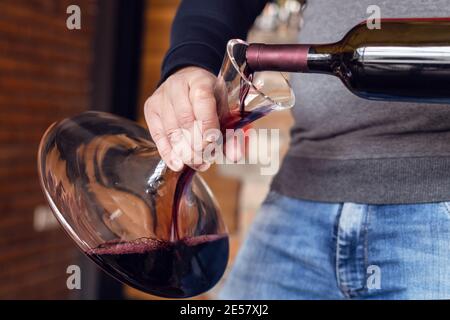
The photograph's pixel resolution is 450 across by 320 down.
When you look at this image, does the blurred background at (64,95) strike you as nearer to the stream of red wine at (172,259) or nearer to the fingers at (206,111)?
the stream of red wine at (172,259)

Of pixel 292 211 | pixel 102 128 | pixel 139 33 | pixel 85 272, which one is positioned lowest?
pixel 85 272

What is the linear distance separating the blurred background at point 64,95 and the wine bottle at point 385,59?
1.50m

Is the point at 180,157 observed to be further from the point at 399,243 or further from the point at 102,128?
the point at 399,243

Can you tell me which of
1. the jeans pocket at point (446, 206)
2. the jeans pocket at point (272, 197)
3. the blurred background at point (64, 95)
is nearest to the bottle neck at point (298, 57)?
the jeans pocket at point (446, 206)

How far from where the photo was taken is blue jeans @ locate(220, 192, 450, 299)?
652 millimetres

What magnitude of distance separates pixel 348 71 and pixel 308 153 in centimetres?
32

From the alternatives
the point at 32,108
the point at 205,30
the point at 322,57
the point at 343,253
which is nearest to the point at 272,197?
the point at 343,253

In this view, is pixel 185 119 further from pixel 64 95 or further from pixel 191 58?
pixel 64 95

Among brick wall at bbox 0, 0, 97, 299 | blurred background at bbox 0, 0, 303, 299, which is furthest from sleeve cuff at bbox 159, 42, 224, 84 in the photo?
brick wall at bbox 0, 0, 97, 299

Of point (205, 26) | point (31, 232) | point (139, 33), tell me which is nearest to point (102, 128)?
point (205, 26)

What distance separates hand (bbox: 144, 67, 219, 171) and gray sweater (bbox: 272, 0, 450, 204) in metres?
0.20

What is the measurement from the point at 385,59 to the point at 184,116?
17 cm

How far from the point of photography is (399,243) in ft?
2.22

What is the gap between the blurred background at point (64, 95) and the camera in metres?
2.11
